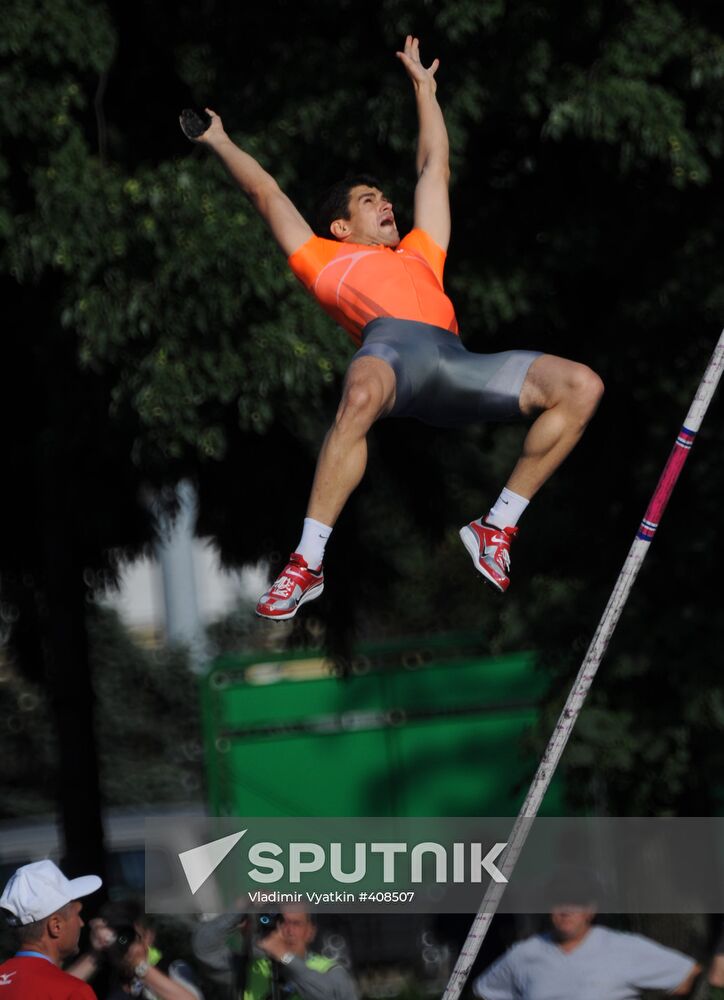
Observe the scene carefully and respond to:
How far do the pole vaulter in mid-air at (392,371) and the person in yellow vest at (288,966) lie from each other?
184 centimetres

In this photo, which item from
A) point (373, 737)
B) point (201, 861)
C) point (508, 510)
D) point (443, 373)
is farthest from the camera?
point (373, 737)

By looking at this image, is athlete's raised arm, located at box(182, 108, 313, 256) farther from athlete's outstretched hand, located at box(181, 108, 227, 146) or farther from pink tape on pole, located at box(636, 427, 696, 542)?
pink tape on pole, located at box(636, 427, 696, 542)

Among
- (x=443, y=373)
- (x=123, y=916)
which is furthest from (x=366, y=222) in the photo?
(x=123, y=916)

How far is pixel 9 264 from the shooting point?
33.1 feet

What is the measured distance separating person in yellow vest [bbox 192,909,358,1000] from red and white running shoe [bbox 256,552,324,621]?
72.3 inches

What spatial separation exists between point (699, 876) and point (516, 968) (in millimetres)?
4655

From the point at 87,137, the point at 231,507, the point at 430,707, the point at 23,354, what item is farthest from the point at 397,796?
the point at 87,137

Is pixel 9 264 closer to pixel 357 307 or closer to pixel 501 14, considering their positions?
pixel 501 14

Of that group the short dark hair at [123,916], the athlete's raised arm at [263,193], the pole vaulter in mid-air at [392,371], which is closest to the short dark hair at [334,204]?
the pole vaulter in mid-air at [392,371]

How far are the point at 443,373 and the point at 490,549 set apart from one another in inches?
21.6

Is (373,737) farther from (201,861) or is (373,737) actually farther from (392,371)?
(392,371)

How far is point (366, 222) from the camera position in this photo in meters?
5.93

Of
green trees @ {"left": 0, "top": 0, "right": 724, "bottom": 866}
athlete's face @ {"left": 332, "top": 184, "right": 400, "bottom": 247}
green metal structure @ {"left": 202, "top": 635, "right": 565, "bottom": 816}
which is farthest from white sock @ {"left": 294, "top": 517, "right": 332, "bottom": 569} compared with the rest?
green metal structure @ {"left": 202, "top": 635, "right": 565, "bottom": 816}

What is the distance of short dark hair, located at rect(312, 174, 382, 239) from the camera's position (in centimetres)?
598
